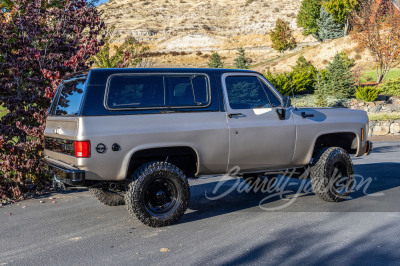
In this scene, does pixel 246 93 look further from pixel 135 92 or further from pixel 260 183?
pixel 260 183

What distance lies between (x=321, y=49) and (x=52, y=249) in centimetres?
5606

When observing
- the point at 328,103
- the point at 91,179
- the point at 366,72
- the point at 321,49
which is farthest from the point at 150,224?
the point at 321,49

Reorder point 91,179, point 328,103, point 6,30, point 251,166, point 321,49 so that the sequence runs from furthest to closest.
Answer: point 321,49 < point 328,103 < point 6,30 < point 251,166 < point 91,179

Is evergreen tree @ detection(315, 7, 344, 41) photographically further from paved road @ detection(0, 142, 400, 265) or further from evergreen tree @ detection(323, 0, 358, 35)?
paved road @ detection(0, 142, 400, 265)

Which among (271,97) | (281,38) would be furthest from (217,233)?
(281,38)

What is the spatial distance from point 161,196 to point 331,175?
295cm

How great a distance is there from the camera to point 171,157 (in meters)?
6.05

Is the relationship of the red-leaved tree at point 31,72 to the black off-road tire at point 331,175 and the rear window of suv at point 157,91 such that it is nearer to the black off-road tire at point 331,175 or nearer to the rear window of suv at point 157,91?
the rear window of suv at point 157,91

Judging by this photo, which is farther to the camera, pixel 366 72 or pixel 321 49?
pixel 321 49

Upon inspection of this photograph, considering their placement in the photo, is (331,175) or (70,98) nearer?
(70,98)

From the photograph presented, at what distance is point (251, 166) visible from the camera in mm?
6344

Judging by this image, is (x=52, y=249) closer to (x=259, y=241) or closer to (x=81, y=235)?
(x=81, y=235)

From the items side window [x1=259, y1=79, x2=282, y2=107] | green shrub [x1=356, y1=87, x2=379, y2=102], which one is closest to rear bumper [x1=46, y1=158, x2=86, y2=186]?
side window [x1=259, y1=79, x2=282, y2=107]

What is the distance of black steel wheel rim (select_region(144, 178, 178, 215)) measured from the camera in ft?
18.6
